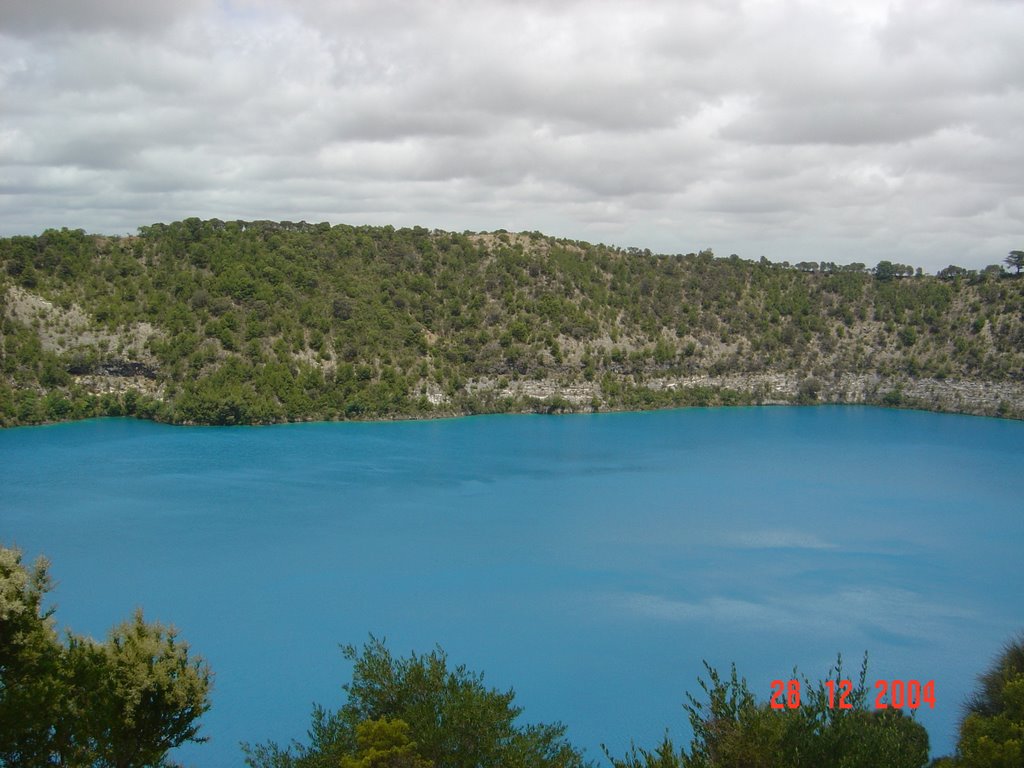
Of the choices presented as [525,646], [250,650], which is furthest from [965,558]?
[250,650]

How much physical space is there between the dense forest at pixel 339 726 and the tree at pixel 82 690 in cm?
2

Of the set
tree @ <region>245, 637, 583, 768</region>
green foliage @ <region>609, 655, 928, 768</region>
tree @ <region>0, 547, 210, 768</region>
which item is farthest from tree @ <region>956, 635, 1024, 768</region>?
tree @ <region>0, 547, 210, 768</region>

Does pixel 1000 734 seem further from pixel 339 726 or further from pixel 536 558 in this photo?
pixel 536 558

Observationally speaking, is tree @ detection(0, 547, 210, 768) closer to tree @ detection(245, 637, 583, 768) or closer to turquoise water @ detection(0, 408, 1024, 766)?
tree @ detection(245, 637, 583, 768)

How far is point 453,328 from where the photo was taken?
209ft

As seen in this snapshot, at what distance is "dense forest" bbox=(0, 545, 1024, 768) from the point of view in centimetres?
1051

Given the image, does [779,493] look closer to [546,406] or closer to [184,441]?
[546,406]

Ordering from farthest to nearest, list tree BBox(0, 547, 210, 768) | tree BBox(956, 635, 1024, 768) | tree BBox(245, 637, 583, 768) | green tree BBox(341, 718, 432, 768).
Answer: tree BBox(245, 637, 583, 768), tree BBox(0, 547, 210, 768), green tree BBox(341, 718, 432, 768), tree BBox(956, 635, 1024, 768)

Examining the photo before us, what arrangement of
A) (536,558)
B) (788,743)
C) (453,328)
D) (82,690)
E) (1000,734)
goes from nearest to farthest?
(1000,734) → (788,743) → (82,690) → (536,558) → (453,328)

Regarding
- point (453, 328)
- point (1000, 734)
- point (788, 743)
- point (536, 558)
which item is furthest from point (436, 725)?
point (453, 328)

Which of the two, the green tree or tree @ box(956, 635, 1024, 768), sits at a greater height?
tree @ box(956, 635, 1024, 768)

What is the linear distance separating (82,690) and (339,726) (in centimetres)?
363

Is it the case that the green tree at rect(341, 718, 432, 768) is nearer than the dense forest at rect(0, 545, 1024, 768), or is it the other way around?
the green tree at rect(341, 718, 432, 768)

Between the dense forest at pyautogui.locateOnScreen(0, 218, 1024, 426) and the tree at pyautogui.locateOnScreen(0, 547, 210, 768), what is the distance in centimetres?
4161
